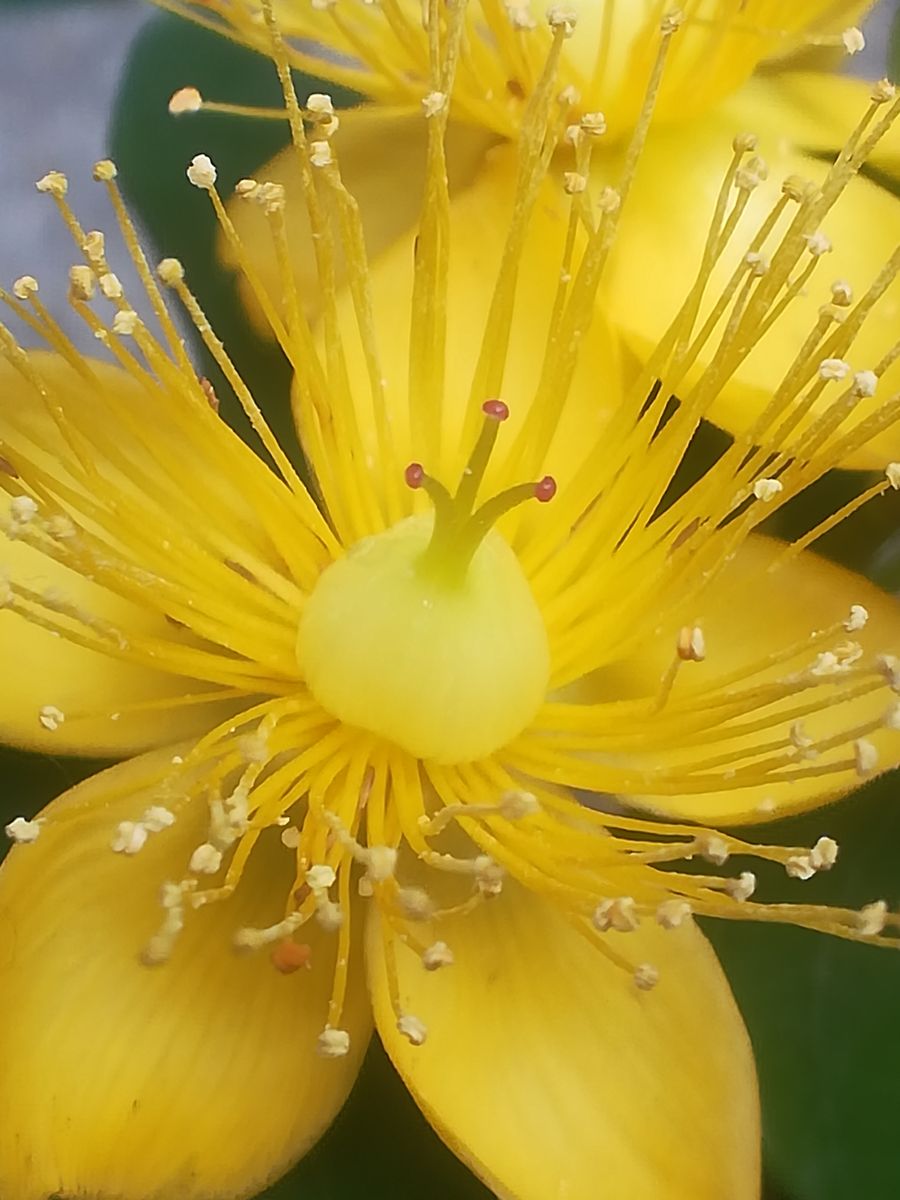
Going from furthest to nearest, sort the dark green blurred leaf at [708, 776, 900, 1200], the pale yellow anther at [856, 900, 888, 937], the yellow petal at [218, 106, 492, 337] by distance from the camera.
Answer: the yellow petal at [218, 106, 492, 337]
the dark green blurred leaf at [708, 776, 900, 1200]
the pale yellow anther at [856, 900, 888, 937]

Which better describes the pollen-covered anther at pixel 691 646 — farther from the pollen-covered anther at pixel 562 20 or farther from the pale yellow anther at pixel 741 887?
the pollen-covered anther at pixel 562 20

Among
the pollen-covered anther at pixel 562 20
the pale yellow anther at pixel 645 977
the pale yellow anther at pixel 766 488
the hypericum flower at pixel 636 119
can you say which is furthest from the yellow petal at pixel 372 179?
the pale yellow anther at pixel 645 977

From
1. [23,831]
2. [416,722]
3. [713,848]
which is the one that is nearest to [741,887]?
[713,848]

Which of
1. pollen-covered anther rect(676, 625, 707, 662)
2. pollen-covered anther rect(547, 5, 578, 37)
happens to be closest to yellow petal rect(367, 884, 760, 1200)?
pollen-covered anther rect(676, 625, 707, 662)

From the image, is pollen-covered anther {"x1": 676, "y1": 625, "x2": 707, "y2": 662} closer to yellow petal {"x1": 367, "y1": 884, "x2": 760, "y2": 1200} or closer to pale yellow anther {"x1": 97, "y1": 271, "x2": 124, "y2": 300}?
yellow petal {"x1": 367, "y1": 884, "x2": 760, "y2": 1200}

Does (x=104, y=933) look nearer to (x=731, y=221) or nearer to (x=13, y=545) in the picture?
(x=13, y=545)

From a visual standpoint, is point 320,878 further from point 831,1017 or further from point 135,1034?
point 831,1017

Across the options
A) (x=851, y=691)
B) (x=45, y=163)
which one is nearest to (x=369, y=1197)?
(x=851, y=691)
